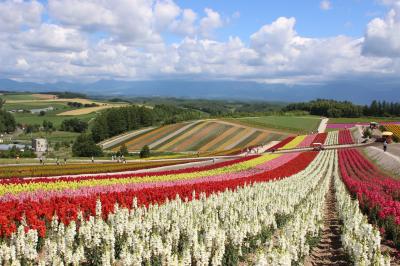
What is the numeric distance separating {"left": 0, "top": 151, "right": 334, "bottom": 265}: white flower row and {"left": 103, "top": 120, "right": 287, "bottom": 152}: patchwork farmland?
231 ft

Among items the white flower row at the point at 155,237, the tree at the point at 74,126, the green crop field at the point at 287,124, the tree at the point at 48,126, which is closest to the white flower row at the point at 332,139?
the green crop field at the point at 287,124

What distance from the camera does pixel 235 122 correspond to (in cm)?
11738

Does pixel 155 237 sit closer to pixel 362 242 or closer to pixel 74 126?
pixel 362 242

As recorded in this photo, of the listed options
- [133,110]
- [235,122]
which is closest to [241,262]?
[235,122]

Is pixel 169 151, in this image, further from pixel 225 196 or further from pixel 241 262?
pixel 241 262

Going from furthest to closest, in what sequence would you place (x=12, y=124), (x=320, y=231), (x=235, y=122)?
(x=12, y=124), (x=235, y=122), (x=320, y=231)

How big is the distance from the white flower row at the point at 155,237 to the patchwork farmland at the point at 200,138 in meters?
70.5

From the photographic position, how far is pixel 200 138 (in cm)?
9881

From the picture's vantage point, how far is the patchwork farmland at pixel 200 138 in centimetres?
9044

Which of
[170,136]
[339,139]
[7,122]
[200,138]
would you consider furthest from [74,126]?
[339,139]

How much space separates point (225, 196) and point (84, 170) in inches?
946

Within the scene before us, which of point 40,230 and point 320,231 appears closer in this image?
point 40,230

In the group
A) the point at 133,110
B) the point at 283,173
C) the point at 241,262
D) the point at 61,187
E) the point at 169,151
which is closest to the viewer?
the point at 241,262

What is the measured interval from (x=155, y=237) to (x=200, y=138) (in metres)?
88.3
